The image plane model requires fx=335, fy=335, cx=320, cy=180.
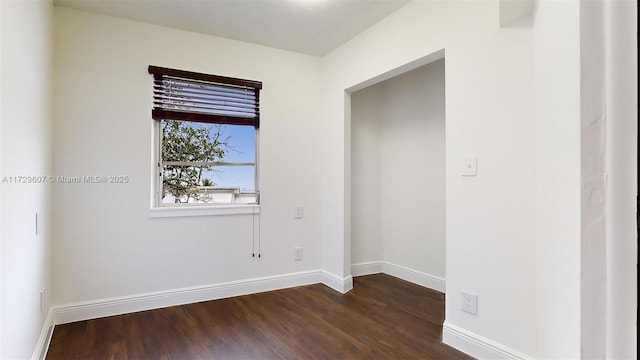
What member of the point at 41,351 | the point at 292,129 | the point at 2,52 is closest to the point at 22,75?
the point at 2,52

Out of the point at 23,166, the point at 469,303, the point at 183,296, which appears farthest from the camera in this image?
the point at 183,296

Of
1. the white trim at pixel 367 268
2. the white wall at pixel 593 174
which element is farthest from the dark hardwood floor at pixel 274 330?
the white wall at pixel 593 174

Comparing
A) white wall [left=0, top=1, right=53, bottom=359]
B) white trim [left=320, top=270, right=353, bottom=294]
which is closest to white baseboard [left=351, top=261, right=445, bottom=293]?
white trim [left=320, top=270, right=353, bottom=294]

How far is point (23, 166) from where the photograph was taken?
1.63 m

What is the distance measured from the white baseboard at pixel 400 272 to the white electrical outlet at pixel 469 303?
47.4 inches

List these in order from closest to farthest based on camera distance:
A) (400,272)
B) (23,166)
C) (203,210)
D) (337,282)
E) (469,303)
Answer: (23,166) < (469,303) < (203,210) < (337,282) < (400,272)

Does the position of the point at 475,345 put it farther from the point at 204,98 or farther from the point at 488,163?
the point at 204,98

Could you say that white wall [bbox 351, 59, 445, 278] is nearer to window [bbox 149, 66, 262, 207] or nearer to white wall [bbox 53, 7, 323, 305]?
white wall [bbox 53, 7, 323, 305]

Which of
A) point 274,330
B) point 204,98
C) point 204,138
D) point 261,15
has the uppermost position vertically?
point 261,15

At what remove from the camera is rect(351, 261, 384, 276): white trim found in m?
3.80

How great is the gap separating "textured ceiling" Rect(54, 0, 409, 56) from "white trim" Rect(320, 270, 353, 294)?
230 cm

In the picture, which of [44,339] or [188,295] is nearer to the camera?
[44,339]

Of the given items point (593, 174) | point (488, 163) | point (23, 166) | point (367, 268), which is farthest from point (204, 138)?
point (593, 174)

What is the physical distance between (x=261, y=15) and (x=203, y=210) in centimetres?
174
